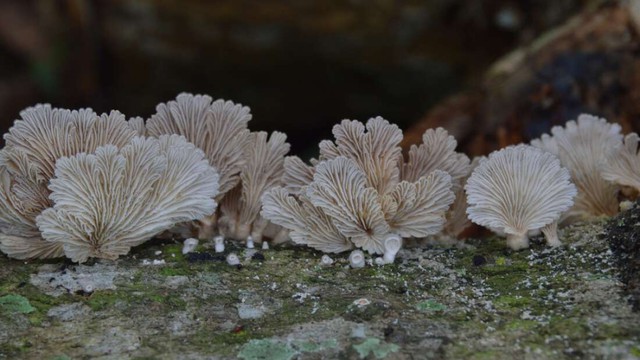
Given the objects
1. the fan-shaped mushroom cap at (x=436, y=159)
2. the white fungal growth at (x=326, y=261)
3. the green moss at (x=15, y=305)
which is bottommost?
the green moss at (x=15, y=305)

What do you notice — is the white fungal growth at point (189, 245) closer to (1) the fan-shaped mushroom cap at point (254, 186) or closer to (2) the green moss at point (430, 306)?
(1) the fan-shaped mushroom cap at point (254, 186)

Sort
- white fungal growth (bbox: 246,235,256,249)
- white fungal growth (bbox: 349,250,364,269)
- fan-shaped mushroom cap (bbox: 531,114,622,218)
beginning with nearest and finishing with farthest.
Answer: white fungal growth (bbox: 349,250,364,269)
white fungal growth (bbox: 246,235,256,249)
fan-shaped mushroom cap (bbox: 531,114,622,218)

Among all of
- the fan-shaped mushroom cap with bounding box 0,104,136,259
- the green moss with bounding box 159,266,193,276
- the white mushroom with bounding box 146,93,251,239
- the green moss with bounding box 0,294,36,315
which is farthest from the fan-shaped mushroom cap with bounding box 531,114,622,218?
the green moss with bounding box 0,294,36,315

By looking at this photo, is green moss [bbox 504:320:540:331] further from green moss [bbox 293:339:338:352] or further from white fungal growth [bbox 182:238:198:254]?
white fungal growth [bbox 182:238:198:254]

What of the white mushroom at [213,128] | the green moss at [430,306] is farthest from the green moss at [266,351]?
the white mushroom at [213,128]

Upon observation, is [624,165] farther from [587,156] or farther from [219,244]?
[219,244]

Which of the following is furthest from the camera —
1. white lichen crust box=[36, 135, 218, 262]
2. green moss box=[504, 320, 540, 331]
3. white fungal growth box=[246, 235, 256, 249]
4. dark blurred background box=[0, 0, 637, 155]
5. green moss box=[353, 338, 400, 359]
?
dark blurred background box=[0, 0, 637, 155]

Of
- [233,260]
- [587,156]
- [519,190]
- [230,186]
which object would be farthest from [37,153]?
[587,156]
